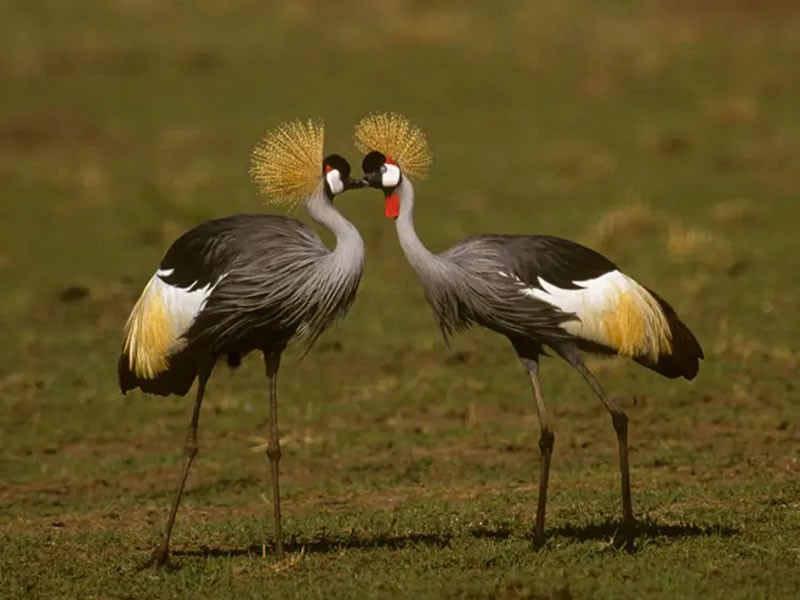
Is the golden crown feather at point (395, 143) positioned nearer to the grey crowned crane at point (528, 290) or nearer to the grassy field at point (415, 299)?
the grey crowned crane at point (528, 290)

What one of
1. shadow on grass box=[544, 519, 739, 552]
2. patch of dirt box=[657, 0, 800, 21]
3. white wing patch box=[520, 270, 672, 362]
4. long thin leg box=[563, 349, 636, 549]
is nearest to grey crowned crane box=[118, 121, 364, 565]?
white wing patch box=[520, 270, 672, 362]

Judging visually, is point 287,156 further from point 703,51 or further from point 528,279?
point 703,51

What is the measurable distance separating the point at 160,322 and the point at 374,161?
103 cm

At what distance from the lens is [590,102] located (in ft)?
59.0

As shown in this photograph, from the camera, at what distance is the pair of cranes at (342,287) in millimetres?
6770

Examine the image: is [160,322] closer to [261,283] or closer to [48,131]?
[261,283]

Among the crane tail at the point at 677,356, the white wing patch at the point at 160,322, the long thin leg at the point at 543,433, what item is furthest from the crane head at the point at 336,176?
the crane tail at the point at 677,356

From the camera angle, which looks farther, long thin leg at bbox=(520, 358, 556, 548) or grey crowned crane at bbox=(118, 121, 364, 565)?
long thin leg at bbox=(520, 358, 556, 548)

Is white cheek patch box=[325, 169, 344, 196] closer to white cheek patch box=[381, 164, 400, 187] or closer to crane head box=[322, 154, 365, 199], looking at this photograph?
crane head box=[322, 154, 365, 199]

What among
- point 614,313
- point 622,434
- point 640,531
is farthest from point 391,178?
point 640,531

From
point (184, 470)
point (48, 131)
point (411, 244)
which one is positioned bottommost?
point (184, 470)

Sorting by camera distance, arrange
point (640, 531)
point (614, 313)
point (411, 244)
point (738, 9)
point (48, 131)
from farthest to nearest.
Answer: point (738, 9)
point (48, 131)
point (640, 531)
point (614, 313)
point (411, 244)

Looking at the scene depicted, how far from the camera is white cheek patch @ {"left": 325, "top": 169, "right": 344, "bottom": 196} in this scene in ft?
22.6

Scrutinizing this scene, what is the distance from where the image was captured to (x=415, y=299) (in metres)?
12.0
